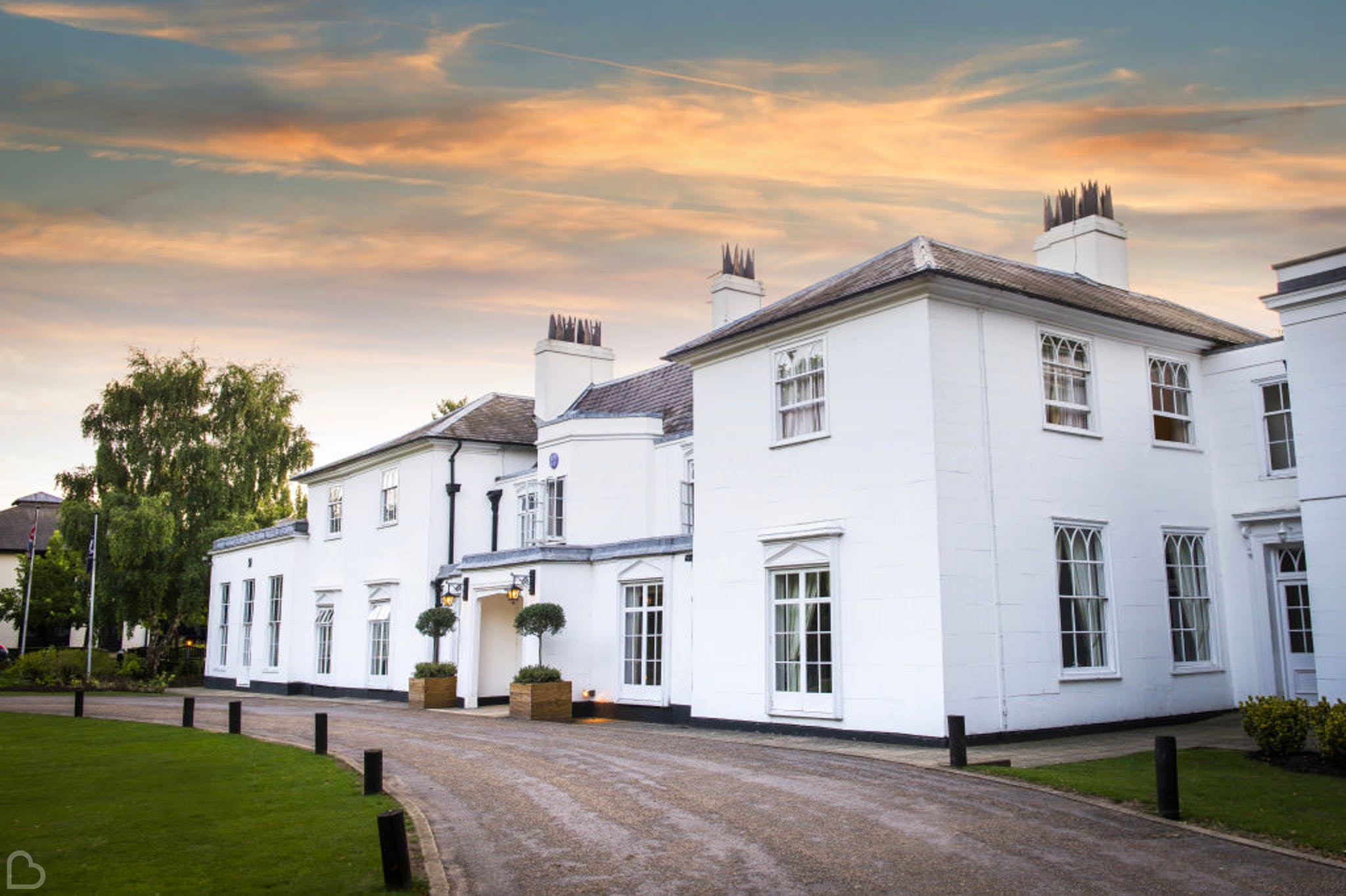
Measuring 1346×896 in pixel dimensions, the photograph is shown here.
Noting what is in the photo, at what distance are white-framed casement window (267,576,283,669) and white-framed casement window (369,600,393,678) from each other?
6203 millimetres

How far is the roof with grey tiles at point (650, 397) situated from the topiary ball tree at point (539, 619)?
17.4ft

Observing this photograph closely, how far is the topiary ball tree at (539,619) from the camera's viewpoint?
72.8 feet

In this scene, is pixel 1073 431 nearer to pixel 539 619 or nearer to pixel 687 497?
pixel 687 497

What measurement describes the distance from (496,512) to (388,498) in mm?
3879

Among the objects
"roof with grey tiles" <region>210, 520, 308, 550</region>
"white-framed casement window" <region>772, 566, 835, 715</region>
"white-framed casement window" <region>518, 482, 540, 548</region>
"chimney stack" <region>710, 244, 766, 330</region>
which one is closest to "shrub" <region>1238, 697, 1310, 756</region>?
"white-framed casement window" <region>772, 566, 835, 715</region>

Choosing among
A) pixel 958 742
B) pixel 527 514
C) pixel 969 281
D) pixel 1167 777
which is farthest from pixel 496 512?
pixel 1167 777

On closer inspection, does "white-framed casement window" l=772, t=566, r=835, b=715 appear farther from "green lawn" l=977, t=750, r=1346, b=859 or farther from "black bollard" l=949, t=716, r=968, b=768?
"green lawn" l=977, t=750, r=1346, b=859

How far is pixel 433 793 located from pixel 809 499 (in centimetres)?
865

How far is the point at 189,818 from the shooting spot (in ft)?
34.0

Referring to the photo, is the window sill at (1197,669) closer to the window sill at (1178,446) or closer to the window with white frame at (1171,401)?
the window sill at (1178,446)

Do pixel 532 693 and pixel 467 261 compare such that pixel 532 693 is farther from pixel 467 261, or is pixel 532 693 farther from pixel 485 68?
pixel 485 68

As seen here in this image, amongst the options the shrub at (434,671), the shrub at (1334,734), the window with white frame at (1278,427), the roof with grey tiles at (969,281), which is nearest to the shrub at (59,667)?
the shrub at (434,671)

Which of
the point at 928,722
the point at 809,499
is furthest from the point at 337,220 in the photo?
the point at 928,722

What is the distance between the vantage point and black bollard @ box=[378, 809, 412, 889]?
7.57m
